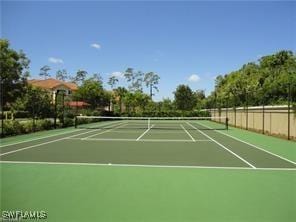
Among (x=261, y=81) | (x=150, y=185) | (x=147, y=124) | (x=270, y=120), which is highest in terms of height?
(x=261, y=81)

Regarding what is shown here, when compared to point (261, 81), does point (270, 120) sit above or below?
below

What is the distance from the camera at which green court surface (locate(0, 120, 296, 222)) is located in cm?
639

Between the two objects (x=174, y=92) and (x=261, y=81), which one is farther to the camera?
(x=174, y=92)

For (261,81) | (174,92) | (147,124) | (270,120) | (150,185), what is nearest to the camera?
(150,185)

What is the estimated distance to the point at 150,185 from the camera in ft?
27.8

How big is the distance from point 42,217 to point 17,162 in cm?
598

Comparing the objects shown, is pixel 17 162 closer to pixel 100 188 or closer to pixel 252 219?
pixel 100 188

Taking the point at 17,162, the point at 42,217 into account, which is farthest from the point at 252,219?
the point at 17,162

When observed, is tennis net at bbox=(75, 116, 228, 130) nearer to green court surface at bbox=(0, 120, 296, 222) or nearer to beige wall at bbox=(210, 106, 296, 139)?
beige wall at bbox=(210, 106, 296, 139)

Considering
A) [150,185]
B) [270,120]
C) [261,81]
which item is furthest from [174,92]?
[150,185]

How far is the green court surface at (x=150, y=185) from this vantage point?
6395mm

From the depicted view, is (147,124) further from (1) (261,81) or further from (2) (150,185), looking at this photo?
(2) (150,185)

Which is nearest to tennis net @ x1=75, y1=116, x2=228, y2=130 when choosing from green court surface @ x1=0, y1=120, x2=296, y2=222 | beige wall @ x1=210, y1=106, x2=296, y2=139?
beige wall @ x1=210, y1=106, x2=296, y2=139

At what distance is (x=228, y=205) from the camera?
6.85 metres
